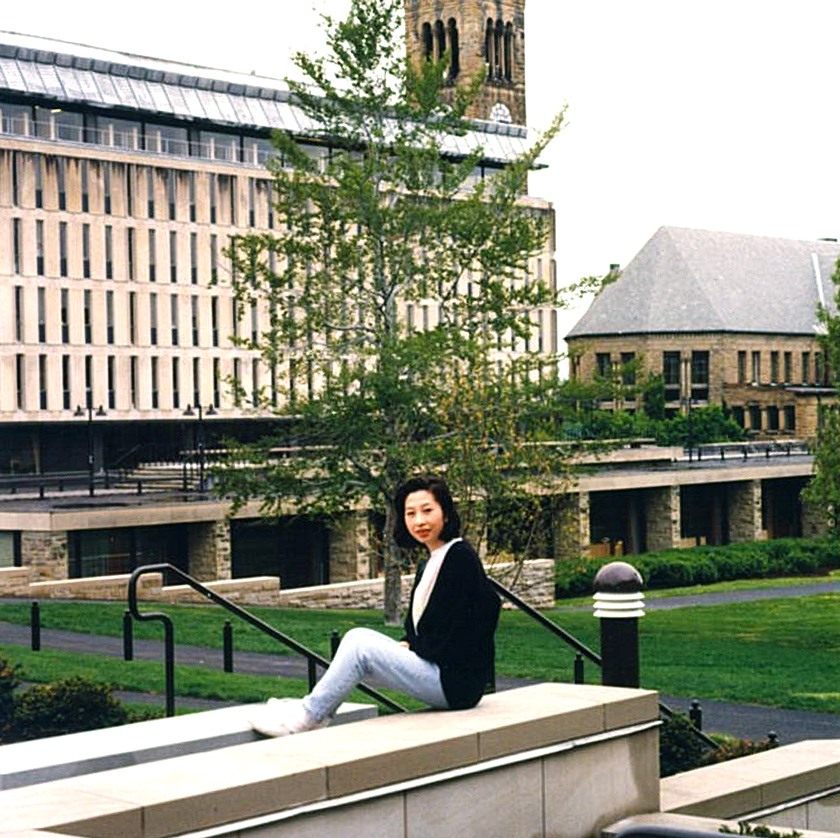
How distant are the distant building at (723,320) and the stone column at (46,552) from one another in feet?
258

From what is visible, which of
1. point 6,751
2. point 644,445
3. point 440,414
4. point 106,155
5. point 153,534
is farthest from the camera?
point 644,445

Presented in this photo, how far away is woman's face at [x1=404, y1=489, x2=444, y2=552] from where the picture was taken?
9562mm

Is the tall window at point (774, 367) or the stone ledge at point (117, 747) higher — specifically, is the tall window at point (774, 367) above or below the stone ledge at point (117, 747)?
above

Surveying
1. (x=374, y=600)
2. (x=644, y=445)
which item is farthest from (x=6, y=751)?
(x=644, y=445)

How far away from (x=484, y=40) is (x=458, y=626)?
124 meters

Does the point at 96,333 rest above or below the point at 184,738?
above

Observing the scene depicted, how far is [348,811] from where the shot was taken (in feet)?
27.1

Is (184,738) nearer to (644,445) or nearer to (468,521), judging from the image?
(468,521)

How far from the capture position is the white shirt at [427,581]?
372 inches

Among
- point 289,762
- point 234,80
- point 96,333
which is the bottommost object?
point 289,762

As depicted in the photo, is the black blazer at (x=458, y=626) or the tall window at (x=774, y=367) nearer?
the black blazer at (x=458, y=626)

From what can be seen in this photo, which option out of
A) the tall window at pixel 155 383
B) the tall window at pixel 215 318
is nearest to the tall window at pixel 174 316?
the tall window at pixel 155 383

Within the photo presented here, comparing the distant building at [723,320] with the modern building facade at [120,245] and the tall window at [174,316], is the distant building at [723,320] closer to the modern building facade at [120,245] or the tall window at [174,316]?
the modern building facade at [120,245]

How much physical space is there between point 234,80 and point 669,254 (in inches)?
1701
